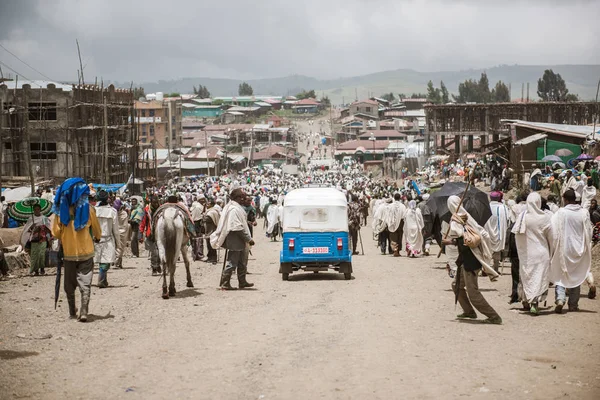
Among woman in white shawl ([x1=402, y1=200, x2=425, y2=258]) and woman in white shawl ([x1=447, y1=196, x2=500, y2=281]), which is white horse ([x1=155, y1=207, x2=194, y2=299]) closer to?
woman in white shawl ([x1=447, y1=196, x2=500, y2=281])

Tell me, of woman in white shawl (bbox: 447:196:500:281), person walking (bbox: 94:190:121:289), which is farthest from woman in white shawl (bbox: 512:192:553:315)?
person walking (bbox: 94:190:121:289)

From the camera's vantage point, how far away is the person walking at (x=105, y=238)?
1538 cm

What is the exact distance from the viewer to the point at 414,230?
23.0 m

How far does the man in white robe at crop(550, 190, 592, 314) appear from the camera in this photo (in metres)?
11.9

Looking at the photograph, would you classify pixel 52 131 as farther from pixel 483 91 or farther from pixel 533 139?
pixel 483 91

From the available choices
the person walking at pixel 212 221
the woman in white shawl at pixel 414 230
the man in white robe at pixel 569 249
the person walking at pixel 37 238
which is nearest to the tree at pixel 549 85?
the woman in white shawl at pixel 414 230

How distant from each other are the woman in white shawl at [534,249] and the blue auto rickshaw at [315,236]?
18.1 ft

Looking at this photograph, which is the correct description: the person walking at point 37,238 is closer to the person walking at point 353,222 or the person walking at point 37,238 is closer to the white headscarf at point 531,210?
the person walking at point 353,222

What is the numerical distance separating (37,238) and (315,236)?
583 centimetres

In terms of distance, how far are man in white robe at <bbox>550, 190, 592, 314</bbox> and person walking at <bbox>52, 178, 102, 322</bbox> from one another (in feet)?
21.3

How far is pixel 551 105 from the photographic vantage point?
232 feet

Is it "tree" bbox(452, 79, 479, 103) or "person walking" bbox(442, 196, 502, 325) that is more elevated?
"tree" bbox(452, 79, 479, 103)

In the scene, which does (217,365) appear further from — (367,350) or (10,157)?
(10,157)

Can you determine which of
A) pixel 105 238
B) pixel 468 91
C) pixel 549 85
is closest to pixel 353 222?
pixel 105 238
